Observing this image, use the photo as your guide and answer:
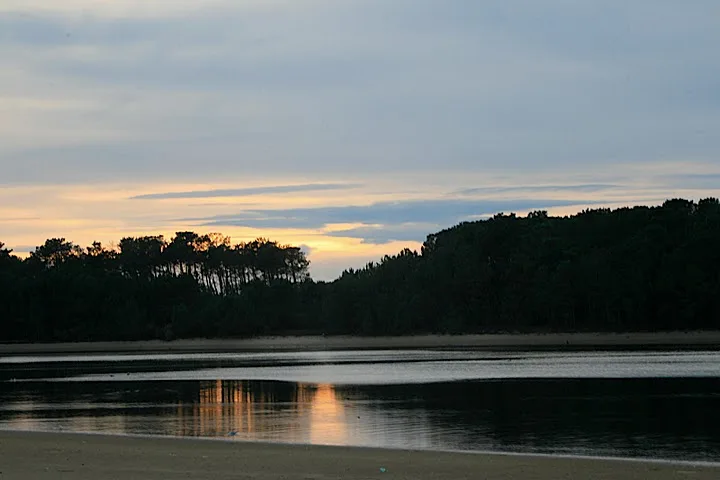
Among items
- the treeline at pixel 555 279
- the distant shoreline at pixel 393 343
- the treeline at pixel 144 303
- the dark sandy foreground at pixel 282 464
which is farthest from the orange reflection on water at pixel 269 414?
the treeline at pixel 144 303

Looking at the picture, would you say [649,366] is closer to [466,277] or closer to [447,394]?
[447,394]

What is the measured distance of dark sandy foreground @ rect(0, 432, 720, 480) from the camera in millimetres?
17969

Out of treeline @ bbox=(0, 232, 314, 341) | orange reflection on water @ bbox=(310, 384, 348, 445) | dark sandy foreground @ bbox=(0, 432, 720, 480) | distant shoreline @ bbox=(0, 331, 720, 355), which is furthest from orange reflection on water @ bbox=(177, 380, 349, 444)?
treeline @ bbox=(0, 232, 314, 341)

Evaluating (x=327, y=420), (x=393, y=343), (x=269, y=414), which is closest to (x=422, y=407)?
(x=327, y=420)

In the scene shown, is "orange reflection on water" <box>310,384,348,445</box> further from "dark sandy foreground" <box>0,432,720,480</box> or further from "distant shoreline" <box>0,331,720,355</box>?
"distant shoreline" <box>0,331,720,355</box>

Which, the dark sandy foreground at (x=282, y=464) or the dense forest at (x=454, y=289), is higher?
the dense forest at (x=454, y=289)

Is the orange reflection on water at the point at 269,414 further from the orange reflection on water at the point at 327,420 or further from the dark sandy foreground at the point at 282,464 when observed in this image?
the dark sandy foreground at the point at 282,464

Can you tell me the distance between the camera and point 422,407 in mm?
33281

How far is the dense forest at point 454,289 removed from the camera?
105375 millimetres

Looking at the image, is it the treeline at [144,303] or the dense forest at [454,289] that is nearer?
the dense forest at [454,289]

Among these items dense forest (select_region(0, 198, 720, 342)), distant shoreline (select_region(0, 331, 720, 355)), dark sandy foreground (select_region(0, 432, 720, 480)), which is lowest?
distant shoreline (select_region(0, 331, 720, 355))

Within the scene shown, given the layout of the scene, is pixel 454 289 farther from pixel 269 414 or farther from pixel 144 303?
pixel 269 414

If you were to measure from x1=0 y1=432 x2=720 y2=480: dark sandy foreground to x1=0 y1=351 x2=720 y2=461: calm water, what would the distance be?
2.30 meters

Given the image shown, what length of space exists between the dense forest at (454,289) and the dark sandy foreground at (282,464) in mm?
85348
